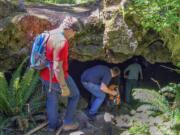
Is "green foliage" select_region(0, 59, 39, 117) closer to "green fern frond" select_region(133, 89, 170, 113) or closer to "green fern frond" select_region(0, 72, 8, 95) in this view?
"green fern frond" select_region(0, 72, 8, 95)

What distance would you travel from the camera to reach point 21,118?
7.37 meters

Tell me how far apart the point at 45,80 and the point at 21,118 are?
945 millimetres

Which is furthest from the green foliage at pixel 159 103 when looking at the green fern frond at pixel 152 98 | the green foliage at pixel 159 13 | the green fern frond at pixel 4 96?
the green fern frond at pixel 4 96

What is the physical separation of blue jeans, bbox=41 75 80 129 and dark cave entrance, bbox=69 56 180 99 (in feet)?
4.96

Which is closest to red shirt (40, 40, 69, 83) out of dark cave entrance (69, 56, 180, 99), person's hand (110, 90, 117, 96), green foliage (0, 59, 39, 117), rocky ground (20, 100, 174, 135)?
green foliage (0, 59, 39, 117)

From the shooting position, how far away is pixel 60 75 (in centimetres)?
650

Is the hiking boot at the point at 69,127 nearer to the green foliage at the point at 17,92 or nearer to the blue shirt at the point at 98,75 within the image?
the green foliage at the point at 17,92

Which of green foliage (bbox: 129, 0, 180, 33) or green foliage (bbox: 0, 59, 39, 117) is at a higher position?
green foliage (bbox: 129, 0, 180, 33)

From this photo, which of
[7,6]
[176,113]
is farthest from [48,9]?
[176,113]

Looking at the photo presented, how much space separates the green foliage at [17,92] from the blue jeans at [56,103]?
0.57 m

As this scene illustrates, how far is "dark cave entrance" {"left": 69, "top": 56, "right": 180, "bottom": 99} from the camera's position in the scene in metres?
8.80

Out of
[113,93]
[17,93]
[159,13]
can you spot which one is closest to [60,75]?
[17,93]

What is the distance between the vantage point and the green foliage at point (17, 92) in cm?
729

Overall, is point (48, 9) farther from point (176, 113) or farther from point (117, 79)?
point (176, 113)
